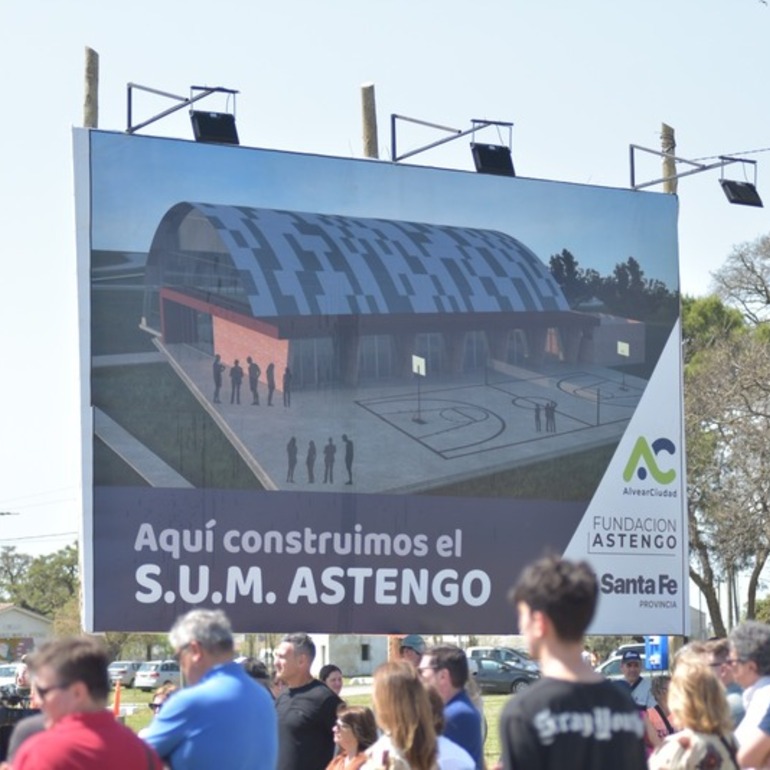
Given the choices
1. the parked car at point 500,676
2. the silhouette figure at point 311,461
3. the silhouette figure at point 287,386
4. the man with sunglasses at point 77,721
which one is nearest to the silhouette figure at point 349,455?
the silhouette figure at point 311,461

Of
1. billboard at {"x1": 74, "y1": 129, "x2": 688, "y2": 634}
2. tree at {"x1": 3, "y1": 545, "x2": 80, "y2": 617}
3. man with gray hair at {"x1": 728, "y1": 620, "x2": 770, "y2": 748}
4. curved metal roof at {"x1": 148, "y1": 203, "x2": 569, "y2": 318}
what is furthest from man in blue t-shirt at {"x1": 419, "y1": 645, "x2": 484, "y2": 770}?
tree at {"x1": 3, "y1": 545, "x2": 80, "y2": 617}

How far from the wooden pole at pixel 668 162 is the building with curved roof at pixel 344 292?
1.91m

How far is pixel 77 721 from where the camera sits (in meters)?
4.31

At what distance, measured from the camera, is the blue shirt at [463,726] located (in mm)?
6371

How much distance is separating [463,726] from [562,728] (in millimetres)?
2494

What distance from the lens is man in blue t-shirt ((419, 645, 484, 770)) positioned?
20.9 feet

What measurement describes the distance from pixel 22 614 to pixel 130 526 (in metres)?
82.0

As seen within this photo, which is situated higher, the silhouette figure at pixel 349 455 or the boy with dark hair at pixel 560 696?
the silhouette figure at pixel 349 455

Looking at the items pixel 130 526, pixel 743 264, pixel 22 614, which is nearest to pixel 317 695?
pixel 130 526

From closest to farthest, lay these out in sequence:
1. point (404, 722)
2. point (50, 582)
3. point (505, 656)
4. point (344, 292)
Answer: point (404, 722), point (344, 292), point (505, 656), point (50, 582)

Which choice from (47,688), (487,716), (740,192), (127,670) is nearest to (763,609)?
(127,670)

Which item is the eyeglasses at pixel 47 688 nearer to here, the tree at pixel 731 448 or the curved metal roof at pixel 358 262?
the curved metal roof at pixel 358 262

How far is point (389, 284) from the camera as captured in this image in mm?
13562

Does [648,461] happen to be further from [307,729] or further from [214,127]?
[307,729]
